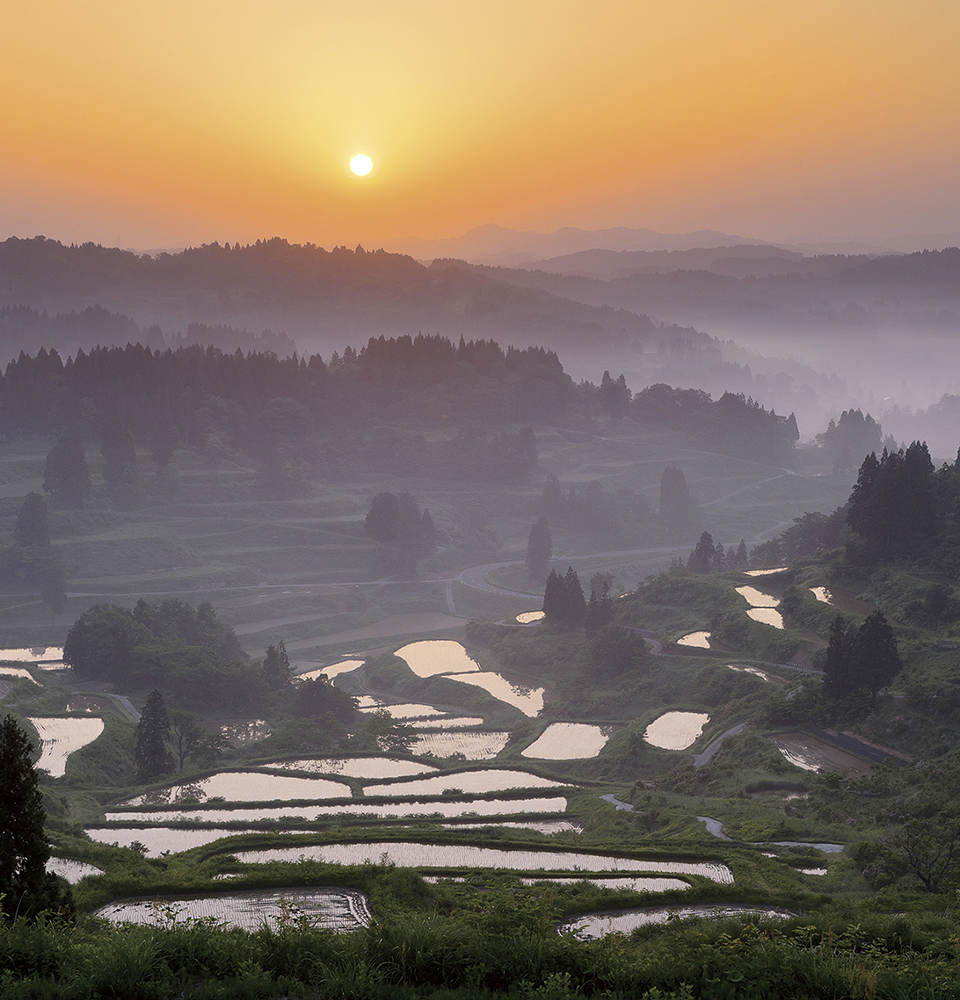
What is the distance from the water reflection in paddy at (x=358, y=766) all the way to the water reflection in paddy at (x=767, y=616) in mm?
29961

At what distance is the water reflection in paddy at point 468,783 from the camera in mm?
44044

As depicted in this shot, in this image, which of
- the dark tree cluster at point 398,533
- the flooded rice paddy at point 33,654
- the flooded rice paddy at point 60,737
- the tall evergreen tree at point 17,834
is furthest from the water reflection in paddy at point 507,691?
the tall evergreen tree at point 17,834

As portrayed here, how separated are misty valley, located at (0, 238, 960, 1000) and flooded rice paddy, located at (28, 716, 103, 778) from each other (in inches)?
13.8

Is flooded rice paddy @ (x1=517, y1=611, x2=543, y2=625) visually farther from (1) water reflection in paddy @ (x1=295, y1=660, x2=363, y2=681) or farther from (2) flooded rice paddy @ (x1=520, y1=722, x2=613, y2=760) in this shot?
(2) flooded rice paddy @ (x1=520, y1=722, x2=613, y2=760)

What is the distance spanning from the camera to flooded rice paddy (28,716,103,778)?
4828 centimetres

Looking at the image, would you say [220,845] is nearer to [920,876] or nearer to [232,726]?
[920,876]

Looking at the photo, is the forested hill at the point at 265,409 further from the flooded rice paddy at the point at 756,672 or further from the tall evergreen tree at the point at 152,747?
the flooded rice paddy at the point at 756,672

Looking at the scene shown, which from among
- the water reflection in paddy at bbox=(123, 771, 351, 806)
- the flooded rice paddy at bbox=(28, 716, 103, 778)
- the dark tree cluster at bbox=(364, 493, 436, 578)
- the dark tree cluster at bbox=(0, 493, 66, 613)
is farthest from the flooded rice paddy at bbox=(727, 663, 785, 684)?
the dark tree cluster at bbox=(0, 493, 66, 613)

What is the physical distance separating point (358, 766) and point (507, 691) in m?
24.8

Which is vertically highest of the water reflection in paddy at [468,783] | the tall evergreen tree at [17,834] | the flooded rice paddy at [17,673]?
the tall evergreen tree at [17,834]

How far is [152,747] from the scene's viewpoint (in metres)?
50.1

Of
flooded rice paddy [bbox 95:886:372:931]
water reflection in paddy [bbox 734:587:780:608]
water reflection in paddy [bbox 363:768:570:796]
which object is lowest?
water reflection in paddy [bbox 363:768:570:796]

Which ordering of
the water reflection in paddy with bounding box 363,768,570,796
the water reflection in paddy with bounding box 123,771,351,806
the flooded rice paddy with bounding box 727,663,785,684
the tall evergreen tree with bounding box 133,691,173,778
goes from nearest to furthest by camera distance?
the water reflection in paddy with bounding box 123,771,351,806 → the water reflection in paddy with bounding box 363,768,570,796 → the tall evergreen tree with bounding box 133,691,173,778 → the flooded rice paddy with bounding box 727,663,785,684

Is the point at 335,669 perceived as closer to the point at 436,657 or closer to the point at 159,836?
the point at 436,657
